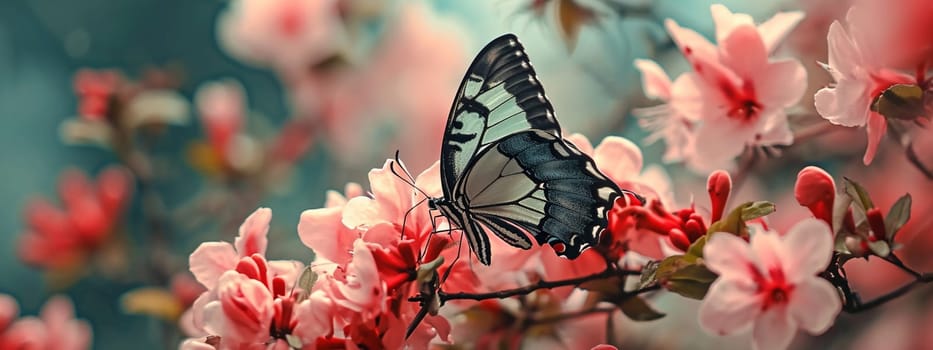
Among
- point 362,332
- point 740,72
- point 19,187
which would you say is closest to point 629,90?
point 740,72

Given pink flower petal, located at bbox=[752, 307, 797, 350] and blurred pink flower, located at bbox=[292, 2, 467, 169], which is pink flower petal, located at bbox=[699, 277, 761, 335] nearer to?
pink flower petal, located at bbox=[752, 307, 797, 350]

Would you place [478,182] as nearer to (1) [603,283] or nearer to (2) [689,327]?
(1) [603,283]

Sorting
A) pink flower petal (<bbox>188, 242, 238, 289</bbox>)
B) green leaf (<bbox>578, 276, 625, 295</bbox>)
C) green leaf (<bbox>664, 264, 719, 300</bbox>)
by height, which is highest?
pink flower petal (<bbox>188, 242, 238, 289</bbox>)

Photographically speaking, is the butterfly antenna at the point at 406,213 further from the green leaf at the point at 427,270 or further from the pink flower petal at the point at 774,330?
the pink flower petal at the point at 774,330

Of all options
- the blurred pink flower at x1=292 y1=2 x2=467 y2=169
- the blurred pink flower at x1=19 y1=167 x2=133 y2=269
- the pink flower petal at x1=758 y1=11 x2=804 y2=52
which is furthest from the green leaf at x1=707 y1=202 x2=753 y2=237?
the blurred pink flower at x1=19 y1=167 x2=133 y2=269

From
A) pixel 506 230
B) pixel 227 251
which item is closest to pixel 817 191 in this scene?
pixel 506 230

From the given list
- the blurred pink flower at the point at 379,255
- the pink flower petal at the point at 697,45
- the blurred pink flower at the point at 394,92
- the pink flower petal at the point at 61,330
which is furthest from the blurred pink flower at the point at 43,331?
the pink flower petal at the point at 697,45

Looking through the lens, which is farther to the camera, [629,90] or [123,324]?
[123,324]
